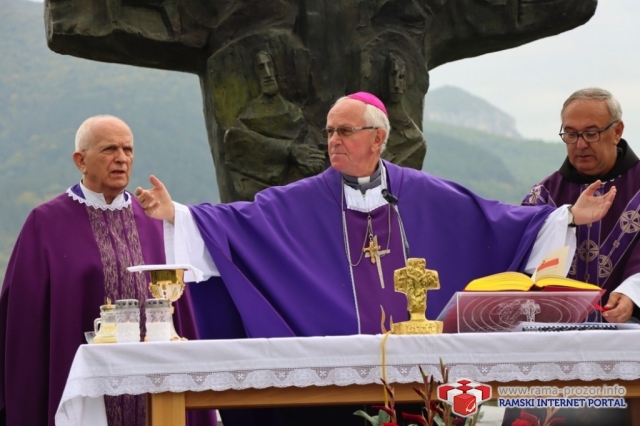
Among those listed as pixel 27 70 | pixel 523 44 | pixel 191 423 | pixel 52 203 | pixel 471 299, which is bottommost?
pixel 191 423

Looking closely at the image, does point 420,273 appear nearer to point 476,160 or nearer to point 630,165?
point 630,165

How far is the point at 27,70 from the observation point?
24.4 m

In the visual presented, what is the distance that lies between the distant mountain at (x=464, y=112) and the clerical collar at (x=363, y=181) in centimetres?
2943

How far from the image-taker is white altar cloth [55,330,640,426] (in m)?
3.71

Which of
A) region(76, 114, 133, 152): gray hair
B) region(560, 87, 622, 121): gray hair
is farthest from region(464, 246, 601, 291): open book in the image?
region(76, 114, 133, 152): gray hair

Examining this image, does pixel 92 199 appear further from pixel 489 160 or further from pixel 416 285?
pixel 489 160

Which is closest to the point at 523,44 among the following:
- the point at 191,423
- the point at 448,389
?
the point at 191,423

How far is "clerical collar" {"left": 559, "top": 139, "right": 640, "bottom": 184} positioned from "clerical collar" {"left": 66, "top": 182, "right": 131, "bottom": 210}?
2.09 m

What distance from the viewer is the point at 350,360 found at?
374 centimetres

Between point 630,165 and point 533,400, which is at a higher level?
point 630,165

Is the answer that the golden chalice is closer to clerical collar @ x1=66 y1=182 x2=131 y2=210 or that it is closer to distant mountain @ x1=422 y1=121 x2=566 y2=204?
clerical collar @ x1=66 y1=182 x2=131 y2=210

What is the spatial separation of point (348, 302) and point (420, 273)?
0.94m

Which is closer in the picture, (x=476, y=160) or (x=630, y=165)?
(x=630, y=165)

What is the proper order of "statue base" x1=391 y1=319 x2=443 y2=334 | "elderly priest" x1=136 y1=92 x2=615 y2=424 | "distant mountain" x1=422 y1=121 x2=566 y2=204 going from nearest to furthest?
"statue base" x1=391 y1=319 x2=443 y2=334, "elderly priest" x1=136 y1=92 x2=615 y2=424, "distant mountain" x1=422 y1=121 x2=566 y2=204
